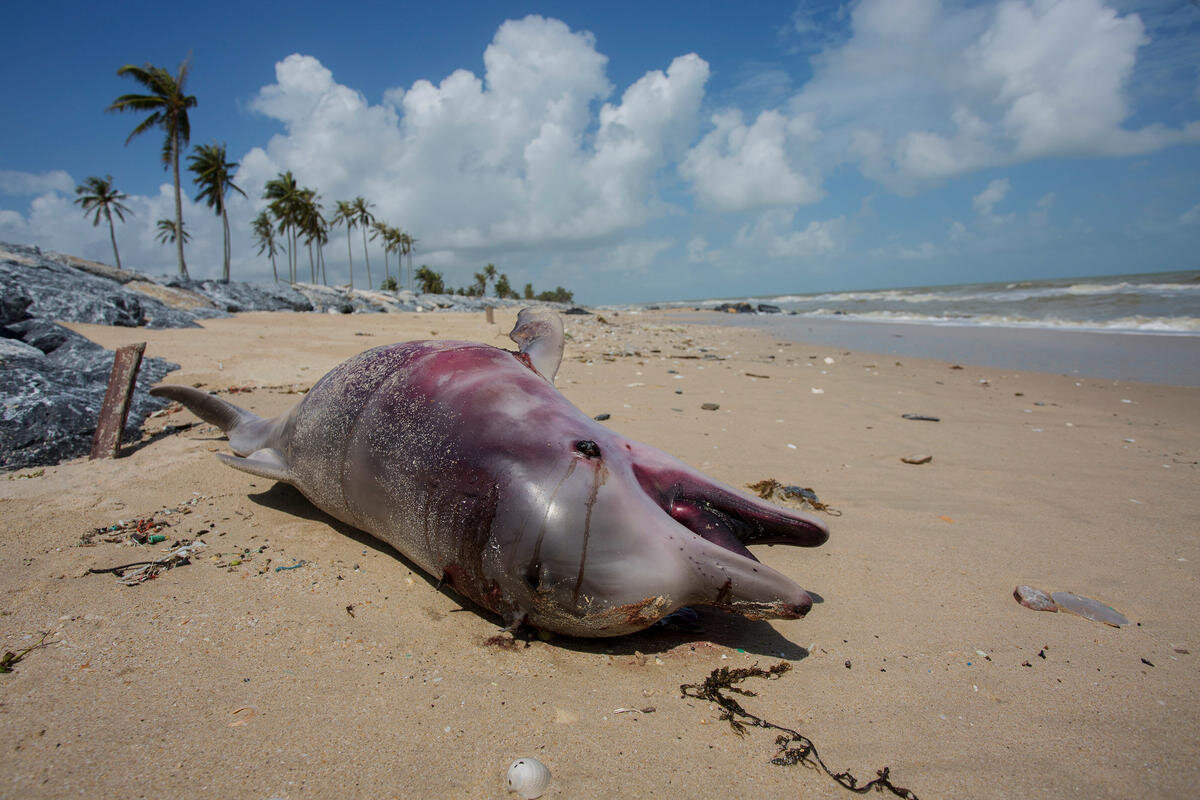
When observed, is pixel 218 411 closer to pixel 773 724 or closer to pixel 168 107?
pixel 773 724

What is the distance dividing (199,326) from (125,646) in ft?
40.2

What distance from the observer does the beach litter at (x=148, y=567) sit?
2344 millimetres

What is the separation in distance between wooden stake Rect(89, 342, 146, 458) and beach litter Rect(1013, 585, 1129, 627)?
5292 millimetres

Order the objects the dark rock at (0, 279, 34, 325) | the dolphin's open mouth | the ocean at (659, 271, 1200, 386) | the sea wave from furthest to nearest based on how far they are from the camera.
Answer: the sea wave, the ocean at (659, 271, 1200, 386), the dark rock at (0, 279, 34, 325), the dolphin's open mouth

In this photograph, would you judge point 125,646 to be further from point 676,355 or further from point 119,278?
point 119,278

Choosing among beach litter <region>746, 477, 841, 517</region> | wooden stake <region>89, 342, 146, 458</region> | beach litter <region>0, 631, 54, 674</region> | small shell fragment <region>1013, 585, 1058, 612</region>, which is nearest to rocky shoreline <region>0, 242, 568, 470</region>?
wooden stake <region>89, 342, 146, 458</region>

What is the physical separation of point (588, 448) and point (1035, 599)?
2.10 metres

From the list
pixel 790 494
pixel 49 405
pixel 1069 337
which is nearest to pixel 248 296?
pixel 49 405

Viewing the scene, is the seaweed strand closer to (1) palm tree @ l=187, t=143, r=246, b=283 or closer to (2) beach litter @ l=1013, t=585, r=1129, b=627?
(2) beach litter @ l=1013, t=585, r=1129, b=627

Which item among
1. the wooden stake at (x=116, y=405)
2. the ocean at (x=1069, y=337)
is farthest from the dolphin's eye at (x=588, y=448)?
the ocean at (x=1069, y=337)

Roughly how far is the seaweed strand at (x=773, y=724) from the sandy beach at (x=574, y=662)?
32mm

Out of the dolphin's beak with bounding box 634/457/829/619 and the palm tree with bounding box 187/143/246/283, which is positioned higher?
the palm tree with bounding box 187/143/246/283

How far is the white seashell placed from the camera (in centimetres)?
150

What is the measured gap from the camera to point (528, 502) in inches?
74.7
